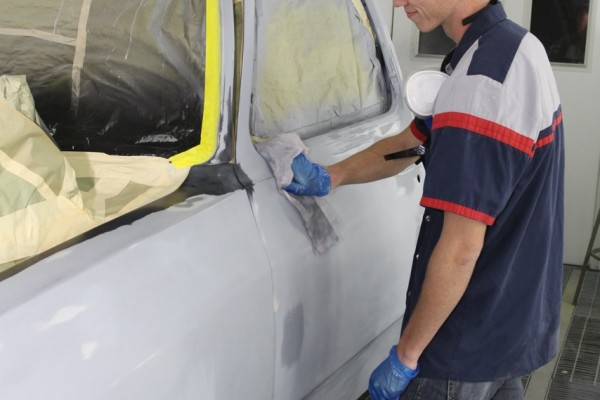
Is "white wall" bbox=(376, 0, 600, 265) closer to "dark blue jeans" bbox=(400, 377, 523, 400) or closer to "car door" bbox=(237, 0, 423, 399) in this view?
"car door" bbox=(237, 0, 423, 399)

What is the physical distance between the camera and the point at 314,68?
266 centimetres

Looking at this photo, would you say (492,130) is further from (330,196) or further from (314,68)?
(314,68)

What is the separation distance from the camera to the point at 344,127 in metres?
2.73

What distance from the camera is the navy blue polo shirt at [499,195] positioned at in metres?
1.72

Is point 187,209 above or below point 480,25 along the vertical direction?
below

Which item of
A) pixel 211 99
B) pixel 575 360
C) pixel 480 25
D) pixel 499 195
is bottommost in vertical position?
pixel 575 360

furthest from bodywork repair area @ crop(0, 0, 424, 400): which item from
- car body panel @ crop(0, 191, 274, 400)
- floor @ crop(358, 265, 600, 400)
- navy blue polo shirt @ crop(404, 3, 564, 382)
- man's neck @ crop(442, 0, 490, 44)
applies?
floor @ crop(358, 265, 600, 400)

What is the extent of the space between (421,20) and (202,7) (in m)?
0.55

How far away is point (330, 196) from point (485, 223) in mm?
659

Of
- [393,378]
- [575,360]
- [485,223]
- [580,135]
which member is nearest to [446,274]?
[485,223]

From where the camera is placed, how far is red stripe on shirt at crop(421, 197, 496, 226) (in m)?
1.72

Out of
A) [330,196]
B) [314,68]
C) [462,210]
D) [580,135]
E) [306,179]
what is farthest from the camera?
[580,135]

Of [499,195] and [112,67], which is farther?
[112,67]

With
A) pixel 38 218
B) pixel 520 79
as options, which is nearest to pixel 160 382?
pixel 38 218
